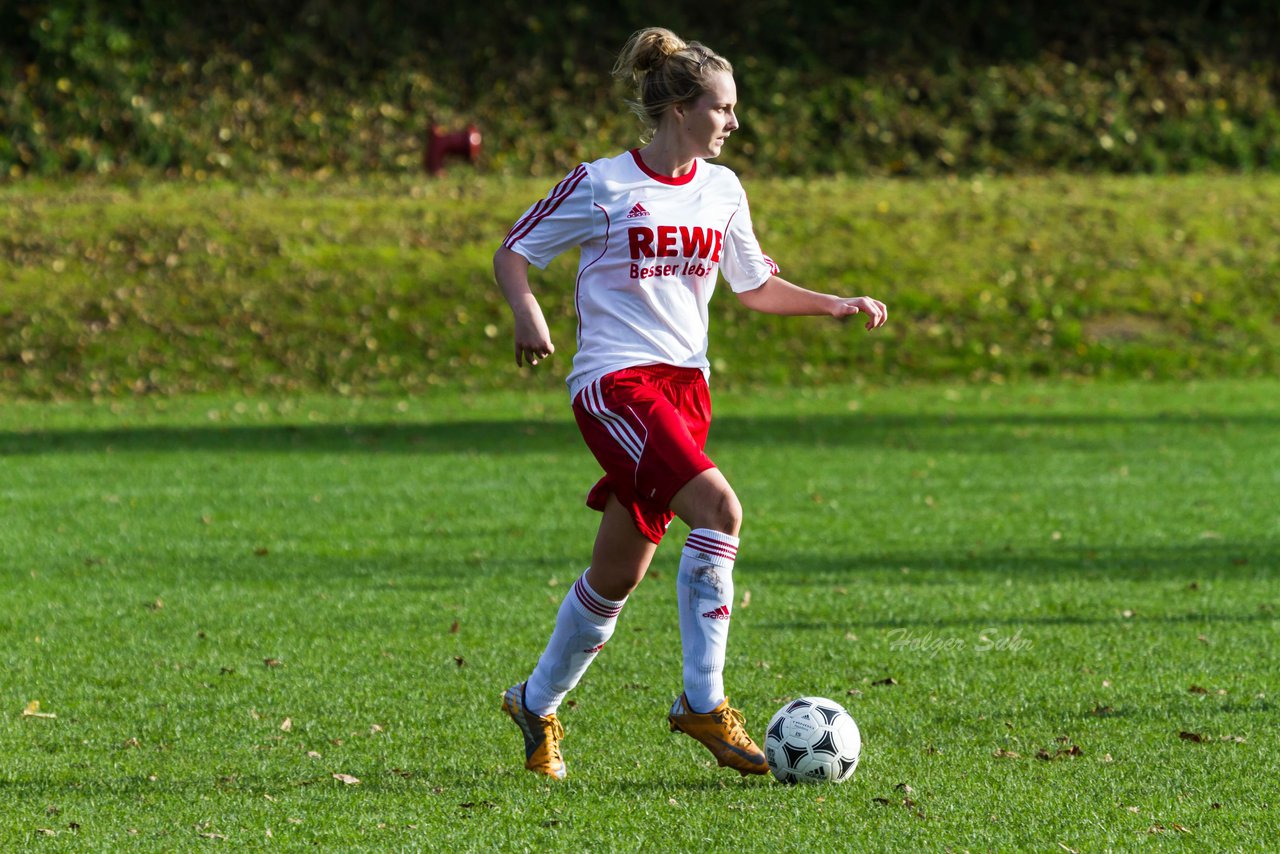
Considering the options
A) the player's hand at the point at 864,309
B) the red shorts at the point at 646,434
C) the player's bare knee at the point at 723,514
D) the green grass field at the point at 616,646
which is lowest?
the green grass field at the point at 616,646

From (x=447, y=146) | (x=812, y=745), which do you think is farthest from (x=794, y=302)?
(x=447, y=146)

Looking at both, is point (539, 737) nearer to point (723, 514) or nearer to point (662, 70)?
point (723, 514)

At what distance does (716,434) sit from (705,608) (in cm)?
1000

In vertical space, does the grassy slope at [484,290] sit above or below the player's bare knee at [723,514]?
below

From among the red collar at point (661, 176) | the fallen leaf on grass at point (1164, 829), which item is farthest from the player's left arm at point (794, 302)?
the fallen leaf on grass at point (1164, 829)

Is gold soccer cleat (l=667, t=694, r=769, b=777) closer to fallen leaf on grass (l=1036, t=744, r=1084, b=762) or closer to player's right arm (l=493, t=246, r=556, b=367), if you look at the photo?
fallen leaf on grass (l=1036, t=744, r=1084, b=762)

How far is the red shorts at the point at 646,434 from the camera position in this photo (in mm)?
4465

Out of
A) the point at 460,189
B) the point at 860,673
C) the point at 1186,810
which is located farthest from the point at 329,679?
the point at 460,189

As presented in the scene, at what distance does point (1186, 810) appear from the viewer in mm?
4344

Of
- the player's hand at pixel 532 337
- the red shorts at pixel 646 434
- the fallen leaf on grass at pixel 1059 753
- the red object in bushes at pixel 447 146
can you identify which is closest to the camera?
the player's hand at pixel 532 337

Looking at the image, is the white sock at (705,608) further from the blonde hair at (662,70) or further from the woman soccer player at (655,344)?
the blonde hair at (662,70)

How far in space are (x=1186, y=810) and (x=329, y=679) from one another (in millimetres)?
3148

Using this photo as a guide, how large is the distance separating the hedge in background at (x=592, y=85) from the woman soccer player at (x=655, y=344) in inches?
811

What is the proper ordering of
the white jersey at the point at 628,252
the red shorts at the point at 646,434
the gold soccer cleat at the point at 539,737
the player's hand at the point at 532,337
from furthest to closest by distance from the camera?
the gold soccer cleat at the point at 539,737 < the white jersey at the point at 628,252 < the red shorts at the point at 646,434 < the player's hand at the point at 532,337
